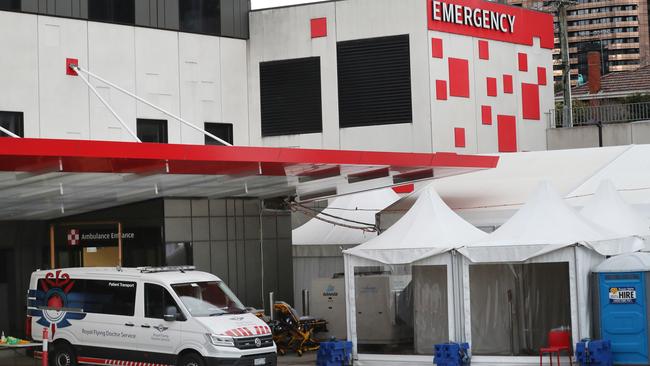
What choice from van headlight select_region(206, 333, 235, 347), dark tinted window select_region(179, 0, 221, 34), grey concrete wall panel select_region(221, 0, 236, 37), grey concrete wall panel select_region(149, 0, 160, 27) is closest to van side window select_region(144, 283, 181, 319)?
van headlight select_region(206, 333, 235, 347)

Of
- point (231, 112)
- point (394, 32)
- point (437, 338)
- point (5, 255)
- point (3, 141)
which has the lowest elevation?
point (437, 338)

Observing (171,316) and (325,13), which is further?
(325,13)

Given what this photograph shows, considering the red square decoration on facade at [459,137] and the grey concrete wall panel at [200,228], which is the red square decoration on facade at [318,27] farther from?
the grey concrete wall panel at [200,228]

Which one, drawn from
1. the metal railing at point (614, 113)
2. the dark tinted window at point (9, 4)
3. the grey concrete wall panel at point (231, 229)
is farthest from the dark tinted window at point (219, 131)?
the metal railing at point (614, 113)

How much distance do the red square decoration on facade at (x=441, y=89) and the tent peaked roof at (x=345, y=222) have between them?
5.24 meters

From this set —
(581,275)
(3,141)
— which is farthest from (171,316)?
(581,275)

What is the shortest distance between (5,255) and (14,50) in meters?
6.74

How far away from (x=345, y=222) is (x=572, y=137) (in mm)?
12059

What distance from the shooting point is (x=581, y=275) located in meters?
20.7

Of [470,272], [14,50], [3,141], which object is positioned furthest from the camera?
[14,50]

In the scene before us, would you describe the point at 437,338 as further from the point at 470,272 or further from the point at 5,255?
the point at 5,255

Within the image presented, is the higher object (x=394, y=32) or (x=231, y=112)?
(x=394, y=32)

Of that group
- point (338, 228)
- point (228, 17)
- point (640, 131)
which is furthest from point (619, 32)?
point (338, 228)

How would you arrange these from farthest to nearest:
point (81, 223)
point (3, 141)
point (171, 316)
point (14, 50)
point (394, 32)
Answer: point (394, 32)
point (14, 50)
point (81, 223)
point (171, 316)
point (3, 141)
